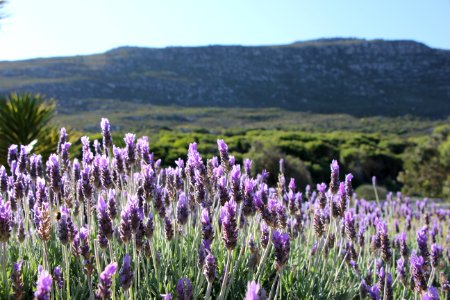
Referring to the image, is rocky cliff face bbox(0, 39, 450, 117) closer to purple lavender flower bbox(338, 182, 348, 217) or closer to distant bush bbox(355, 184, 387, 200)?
distant bush bbox(355, 184, 387, 200)

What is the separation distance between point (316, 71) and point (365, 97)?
14648 mm

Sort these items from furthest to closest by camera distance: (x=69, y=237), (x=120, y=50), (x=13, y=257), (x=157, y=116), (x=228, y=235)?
(x=120, y=50) → (x=157, y=116) → (x=13, y=257) → (x=69, y=237) → (x=228, y=235)

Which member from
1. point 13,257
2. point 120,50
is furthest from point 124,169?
point 120,50

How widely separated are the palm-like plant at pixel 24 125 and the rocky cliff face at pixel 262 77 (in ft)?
191

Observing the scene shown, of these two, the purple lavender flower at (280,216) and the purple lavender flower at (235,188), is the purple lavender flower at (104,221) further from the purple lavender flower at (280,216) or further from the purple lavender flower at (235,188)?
the purple lavender flower at (280,216)

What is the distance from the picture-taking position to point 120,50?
102688 mm

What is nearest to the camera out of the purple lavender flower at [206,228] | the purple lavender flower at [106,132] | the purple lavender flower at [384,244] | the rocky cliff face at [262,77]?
the purple lavender flower at [206,228]

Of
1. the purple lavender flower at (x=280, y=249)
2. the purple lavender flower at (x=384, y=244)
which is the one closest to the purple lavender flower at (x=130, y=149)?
the purple lavender flower at (x=280, y=249)

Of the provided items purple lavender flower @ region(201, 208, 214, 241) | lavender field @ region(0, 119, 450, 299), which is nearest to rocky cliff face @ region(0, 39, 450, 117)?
lavender field @ region(0, 119, 450, 299)

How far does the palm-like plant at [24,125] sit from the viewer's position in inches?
323

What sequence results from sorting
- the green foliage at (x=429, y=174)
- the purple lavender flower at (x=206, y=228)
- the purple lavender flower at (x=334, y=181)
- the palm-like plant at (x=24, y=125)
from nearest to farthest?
the purple lavender flower at (x=206, y=228) → the purple lavender flower at (x=334, y=181) → the palm-like plant at (x=24, y=125) → the green foliage at (x=429, y=174)

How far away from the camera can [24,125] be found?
8.52m

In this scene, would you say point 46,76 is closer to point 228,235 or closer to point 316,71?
point 316,71

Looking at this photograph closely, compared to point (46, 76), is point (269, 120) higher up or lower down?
lower down
